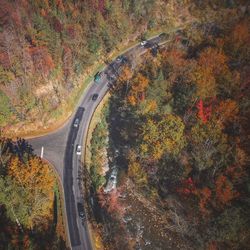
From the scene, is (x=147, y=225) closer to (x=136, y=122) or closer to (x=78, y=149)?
(x=78, y=149)

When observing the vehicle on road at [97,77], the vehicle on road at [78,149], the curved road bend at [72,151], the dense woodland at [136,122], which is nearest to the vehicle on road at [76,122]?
the curved road bend at [72,151]

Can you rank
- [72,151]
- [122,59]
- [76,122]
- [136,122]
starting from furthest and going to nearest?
[122,59]
[76,122]
[136,122]
[72,151]

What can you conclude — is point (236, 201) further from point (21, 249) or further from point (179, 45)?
point (179, 45)

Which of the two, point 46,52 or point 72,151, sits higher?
point 46,52

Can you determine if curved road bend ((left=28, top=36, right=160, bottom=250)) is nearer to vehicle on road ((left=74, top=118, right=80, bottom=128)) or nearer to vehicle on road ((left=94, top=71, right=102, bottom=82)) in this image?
vehicle on road ((left=74, top=118, right=80, bottom=128))

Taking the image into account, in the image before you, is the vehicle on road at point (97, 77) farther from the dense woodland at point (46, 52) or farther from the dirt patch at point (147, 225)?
the dirt patch at point (147, 225)

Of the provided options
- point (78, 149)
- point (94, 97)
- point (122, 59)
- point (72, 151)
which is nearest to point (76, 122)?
point (78, 149)
